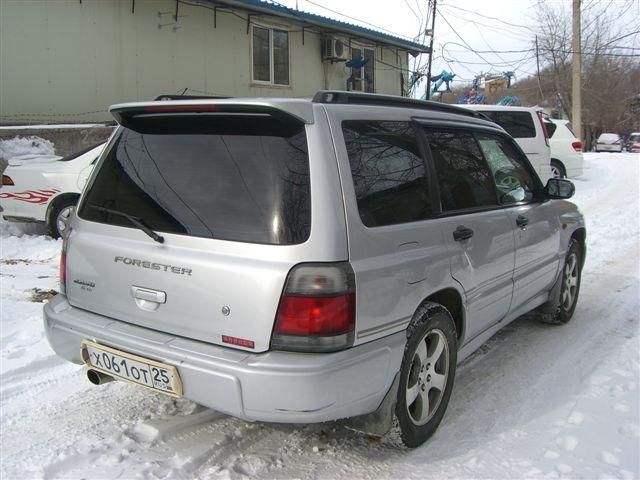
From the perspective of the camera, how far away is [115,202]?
3.07 m

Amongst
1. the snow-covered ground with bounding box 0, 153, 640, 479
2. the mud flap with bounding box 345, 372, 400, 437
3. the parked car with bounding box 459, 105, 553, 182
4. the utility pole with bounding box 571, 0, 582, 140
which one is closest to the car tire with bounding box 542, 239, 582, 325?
the snow-covered ground with bounding box 0, 153, 640, 479

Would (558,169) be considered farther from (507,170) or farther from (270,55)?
(507,170)

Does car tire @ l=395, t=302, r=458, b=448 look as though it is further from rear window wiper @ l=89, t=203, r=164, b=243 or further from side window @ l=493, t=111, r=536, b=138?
side window @ l=493, t=111, r=536, b=138

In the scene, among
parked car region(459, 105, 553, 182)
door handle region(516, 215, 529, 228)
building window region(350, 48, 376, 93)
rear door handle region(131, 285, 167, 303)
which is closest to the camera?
rear door handle region(131, 285, 167, 303)

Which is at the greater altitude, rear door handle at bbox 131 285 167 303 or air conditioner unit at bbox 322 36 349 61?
air conditioner unit at bbox 322 36 349 61

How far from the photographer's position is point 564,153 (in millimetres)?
14219

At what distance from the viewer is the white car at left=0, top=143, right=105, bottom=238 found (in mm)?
7793

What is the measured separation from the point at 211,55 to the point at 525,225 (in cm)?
1098

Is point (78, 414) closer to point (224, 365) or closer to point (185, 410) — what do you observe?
point (185, 410)

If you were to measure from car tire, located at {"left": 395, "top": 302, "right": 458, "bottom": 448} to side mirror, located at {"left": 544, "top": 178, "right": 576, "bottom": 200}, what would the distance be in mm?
1976

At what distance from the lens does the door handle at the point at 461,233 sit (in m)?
3.22

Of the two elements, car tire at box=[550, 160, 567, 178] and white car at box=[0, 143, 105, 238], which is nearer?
white car at box=[0, 143, 105, 238]

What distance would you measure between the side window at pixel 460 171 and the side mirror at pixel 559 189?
104cm

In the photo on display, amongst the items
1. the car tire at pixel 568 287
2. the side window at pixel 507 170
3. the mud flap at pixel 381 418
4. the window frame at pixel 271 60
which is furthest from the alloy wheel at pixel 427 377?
the window frame at pixel 271 60
